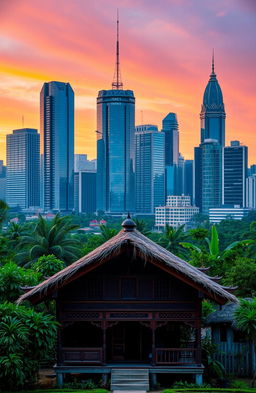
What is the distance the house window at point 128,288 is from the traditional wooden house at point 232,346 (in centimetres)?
374

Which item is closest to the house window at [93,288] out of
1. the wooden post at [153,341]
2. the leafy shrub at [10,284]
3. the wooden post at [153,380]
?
the wooden post at [153,341]

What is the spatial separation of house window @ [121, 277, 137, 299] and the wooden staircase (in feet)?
8.30

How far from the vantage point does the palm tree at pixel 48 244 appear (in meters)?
40.8

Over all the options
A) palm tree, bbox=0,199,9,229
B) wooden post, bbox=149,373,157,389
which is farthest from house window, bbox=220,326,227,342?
palm tree, bbox=0,199,9,229

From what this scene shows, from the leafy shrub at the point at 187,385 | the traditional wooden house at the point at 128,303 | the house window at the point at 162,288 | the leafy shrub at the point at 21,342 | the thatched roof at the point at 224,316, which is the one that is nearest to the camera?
the leafy shrub at the point at 21,342

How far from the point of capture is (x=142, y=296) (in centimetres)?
2398

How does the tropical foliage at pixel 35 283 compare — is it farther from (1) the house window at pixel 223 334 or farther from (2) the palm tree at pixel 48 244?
(1) the house window at pixel 223 334

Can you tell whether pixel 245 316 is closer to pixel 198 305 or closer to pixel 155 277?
pixel 198 305

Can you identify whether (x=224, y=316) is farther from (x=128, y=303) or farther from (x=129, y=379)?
Result: (x=129, y=379)

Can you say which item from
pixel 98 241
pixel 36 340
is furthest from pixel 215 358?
pixel 98 241

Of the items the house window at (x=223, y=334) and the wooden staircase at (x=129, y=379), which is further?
the house window at (x=223, y=334)

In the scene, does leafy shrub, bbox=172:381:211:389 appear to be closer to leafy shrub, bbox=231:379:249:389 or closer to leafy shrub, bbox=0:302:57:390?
leafy shrub, bbox=231:379:249:389

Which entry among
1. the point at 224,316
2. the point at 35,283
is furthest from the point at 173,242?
the point at 224,316

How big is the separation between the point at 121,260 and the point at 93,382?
14.1 feet
